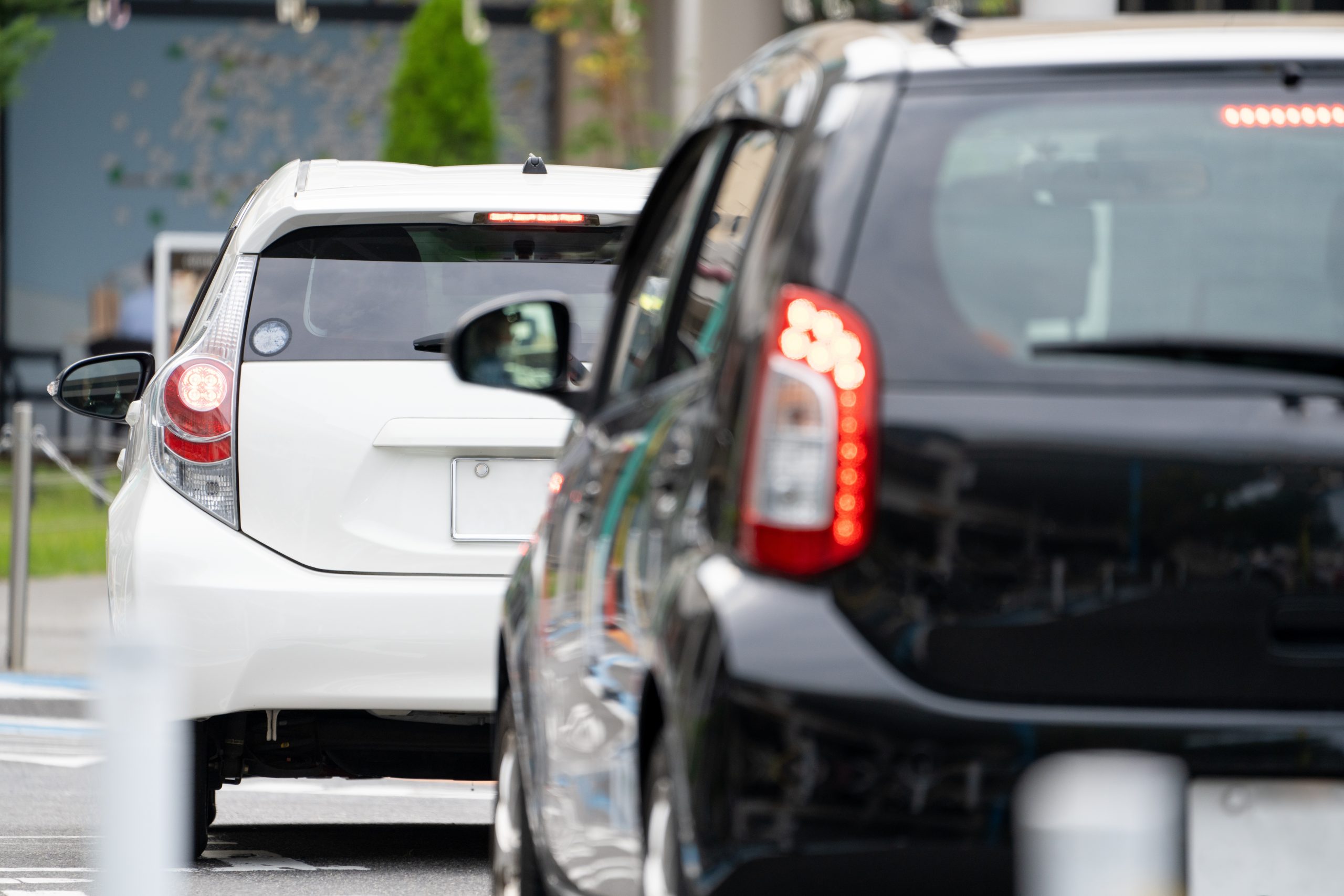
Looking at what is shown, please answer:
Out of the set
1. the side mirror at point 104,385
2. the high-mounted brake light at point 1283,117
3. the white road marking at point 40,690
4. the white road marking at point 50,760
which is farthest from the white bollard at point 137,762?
the white road marking at point 40,690

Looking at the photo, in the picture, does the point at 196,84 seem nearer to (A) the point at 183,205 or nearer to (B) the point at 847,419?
(A) the point at 183,205

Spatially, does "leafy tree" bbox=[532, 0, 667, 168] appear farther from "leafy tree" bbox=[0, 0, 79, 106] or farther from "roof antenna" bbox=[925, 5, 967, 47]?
"roof antenna" bbox=[925, 5, 967, 47]

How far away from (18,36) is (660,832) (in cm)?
2006

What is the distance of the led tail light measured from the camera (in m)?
2.78

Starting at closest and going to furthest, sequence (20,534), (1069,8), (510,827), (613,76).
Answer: (510,827)
(20,534)
(1069,8)
(613,76)

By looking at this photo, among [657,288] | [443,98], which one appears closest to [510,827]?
[657,288]

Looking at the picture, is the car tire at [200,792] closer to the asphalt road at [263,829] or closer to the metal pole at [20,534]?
the asphalt road at [263,829]

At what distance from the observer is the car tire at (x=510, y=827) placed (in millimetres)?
4176

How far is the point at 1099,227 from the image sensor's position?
9.62ft

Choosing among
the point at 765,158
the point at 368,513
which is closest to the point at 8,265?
the point at 368,513

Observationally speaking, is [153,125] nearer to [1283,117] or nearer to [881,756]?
[1283,117]

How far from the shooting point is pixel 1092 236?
115 inches

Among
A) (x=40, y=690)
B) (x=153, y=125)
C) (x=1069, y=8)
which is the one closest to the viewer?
(x=40, y=690)

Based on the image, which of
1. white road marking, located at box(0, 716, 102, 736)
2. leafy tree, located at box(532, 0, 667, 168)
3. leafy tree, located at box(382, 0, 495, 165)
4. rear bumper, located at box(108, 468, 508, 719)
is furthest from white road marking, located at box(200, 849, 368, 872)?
leafy tree, located at box(382, 0, 495, 165)
